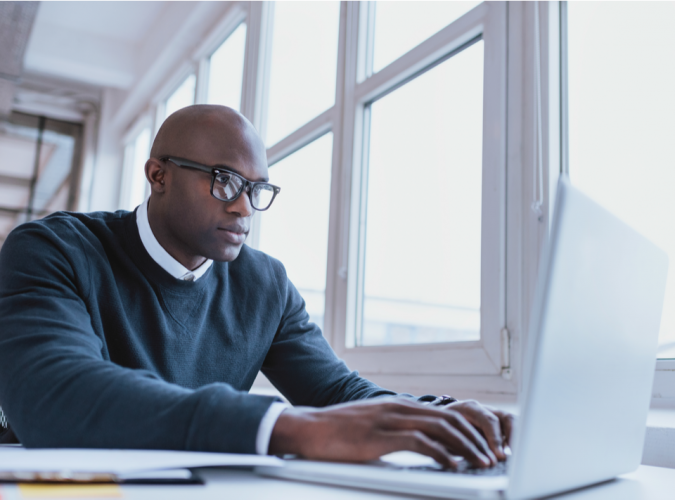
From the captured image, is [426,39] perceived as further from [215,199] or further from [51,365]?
[51,365]

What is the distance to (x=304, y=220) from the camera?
2506mm

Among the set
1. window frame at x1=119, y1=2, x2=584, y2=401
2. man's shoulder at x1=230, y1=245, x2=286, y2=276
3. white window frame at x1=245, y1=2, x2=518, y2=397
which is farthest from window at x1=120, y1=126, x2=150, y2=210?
man's shoulder at x1=230, y1=245, x2=286, y2=276

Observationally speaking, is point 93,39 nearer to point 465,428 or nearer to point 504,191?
point 504,191

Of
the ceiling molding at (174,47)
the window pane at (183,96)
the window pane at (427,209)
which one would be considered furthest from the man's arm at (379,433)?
the window pane at (183,96)

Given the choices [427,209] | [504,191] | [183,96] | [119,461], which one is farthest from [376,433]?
[183,96]

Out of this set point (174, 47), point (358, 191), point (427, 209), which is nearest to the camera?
point (427, 209)

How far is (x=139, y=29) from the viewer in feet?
14.2

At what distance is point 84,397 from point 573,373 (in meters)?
0.49

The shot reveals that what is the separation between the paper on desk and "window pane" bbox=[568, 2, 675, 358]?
36.8 inches

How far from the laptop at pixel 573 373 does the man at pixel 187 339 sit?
45 millimetres

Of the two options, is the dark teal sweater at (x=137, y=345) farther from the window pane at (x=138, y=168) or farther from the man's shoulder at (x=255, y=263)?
the window pane at (x=138, y=168)

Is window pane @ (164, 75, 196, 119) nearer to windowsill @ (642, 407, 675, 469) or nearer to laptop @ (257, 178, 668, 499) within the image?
windowsill @ (642, 407, 675, 469)

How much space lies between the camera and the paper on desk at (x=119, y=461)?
0.51m

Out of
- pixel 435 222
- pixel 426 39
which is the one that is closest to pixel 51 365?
pixel 435 222
